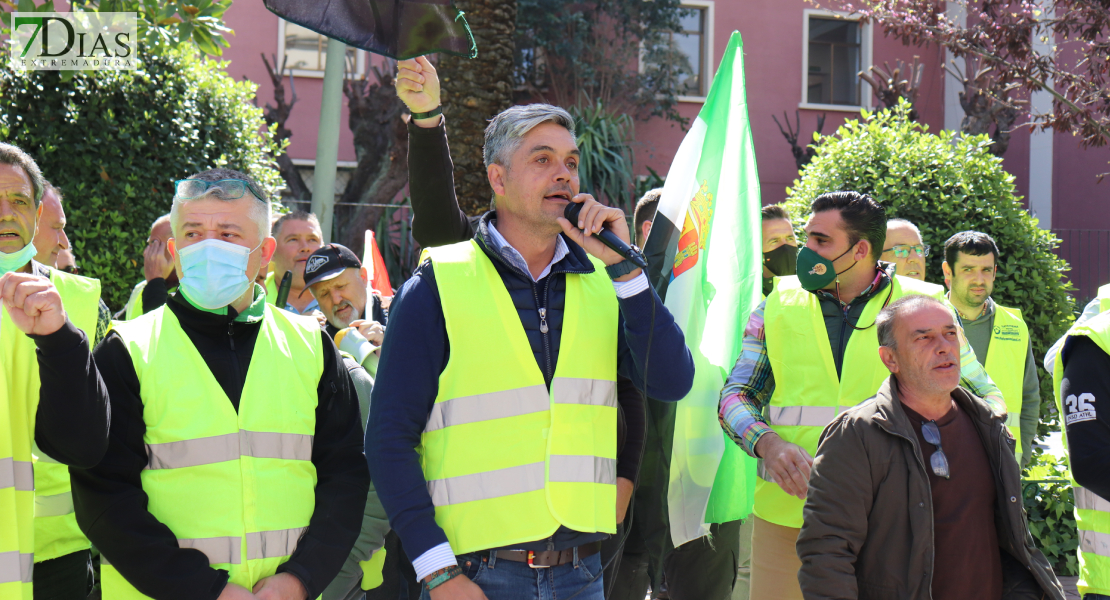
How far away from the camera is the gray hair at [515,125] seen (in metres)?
2.82

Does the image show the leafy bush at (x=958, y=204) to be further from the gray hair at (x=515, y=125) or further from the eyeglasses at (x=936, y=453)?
the gray hair at (x=515, y=125)

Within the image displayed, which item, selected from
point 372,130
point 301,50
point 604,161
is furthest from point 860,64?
point 301,50

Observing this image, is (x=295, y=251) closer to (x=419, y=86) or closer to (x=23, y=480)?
(x=419, y=86)

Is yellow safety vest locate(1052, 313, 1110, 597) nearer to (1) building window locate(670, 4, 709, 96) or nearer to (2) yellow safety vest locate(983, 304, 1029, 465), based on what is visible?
(2) yellow safety vest locate(983, 304, 1029, 465)

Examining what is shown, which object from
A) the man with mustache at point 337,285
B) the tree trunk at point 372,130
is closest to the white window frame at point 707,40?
the tree trunk at point 372,130

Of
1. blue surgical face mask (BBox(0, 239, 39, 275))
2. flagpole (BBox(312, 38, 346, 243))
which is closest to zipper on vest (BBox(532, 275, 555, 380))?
blue surgical face mask (BBox(0, 239, 39, 275))

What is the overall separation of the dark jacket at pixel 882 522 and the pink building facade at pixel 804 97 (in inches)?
588

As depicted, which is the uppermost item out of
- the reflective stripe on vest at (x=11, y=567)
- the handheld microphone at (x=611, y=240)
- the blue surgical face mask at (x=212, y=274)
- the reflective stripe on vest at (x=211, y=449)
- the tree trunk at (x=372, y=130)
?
the tree trunk at (x=372, y=130)

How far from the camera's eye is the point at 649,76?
1822 centimetres

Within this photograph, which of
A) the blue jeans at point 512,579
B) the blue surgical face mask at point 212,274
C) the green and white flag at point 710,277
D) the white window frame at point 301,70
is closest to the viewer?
the blue jeans at point 512,579

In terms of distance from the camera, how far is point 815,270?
3.71 metres

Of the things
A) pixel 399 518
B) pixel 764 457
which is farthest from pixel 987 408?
pixel 399 518

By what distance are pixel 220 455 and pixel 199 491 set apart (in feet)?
0.36

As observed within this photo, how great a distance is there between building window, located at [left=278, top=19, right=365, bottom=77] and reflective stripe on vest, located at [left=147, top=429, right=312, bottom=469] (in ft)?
49.4
